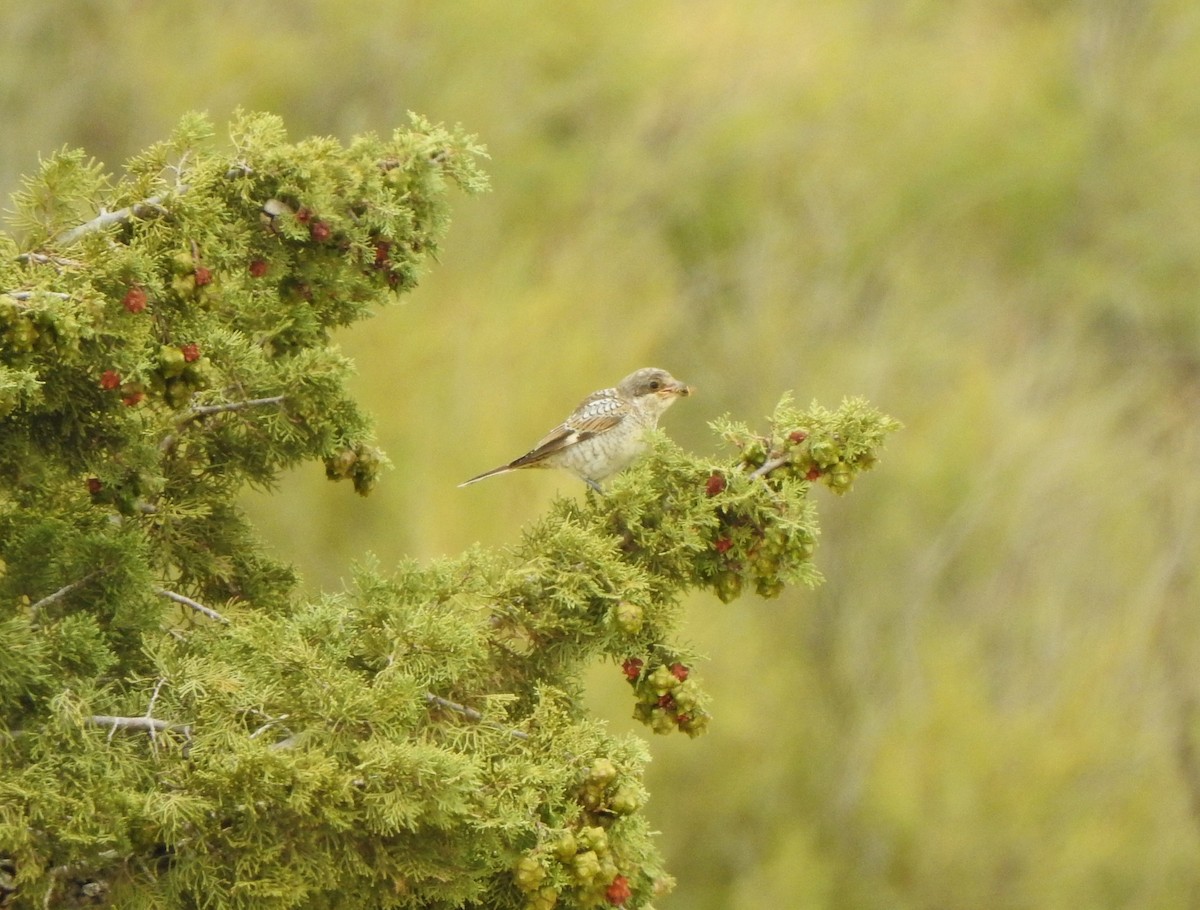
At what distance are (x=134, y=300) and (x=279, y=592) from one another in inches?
36.1

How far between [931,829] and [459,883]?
28.9 ft

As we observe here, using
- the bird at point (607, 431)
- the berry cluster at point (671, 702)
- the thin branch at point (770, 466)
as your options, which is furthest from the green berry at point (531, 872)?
the bird at point (607, 431)

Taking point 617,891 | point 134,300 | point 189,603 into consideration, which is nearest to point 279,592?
point 189,603

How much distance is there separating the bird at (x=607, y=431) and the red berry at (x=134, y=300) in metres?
1.64

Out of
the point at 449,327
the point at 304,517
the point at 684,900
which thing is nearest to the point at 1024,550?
the point at 684,900

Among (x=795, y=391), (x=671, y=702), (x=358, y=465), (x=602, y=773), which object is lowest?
(x=602, y=773)

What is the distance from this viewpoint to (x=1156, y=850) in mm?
11016

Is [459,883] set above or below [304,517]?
below

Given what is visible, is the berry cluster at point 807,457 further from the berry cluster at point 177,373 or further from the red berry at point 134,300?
the red berry at point 134,300

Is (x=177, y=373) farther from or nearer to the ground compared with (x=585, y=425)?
nearer to the ground

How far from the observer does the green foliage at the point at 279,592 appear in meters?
2.58

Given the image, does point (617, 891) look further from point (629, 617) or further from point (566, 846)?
point (629, 617)

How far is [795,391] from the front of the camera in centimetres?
1251

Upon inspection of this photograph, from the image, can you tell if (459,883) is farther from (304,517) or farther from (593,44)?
(593,44)
